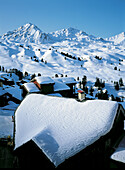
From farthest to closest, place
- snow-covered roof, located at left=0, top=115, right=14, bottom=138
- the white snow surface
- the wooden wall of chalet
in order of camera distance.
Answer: the wooden wall of chalet, snow-covered roof, located at left=0, top=115, right=14, bottom=138, the white snow surface

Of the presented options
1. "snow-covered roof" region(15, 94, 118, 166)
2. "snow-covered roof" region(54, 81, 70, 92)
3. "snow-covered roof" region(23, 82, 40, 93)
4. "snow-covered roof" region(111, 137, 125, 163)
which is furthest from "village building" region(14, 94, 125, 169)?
"snow-covered roof" region(54, 81, 70, 92)

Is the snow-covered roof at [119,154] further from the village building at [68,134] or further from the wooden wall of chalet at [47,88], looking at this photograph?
the wooden wall of chalet at [47,88]

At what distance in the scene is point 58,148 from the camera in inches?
299

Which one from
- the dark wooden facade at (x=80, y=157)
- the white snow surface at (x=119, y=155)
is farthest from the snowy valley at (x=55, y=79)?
the white snow surface at (x=119, y=155)

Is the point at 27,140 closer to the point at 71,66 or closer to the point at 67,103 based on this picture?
the point at 67,103

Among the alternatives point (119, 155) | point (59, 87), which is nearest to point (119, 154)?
point (119, 155)

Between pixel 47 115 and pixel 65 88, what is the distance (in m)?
19.1

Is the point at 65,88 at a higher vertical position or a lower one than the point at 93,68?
lower

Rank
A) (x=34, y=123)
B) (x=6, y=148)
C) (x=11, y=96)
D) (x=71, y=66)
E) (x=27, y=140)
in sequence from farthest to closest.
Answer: (x=71, y=66) → (x=11, y=96) → (x=6, y=148) → (x=34, y=123) → (x=27, y=140)

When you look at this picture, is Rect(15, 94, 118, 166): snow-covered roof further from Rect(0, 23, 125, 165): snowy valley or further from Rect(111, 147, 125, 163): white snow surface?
Rect(111, 147, 125, 163): white snow surface

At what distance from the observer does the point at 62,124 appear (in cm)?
938

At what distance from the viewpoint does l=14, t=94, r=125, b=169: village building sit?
7668mm

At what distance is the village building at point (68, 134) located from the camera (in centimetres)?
767

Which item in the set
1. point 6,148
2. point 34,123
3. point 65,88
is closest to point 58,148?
point 34,123
